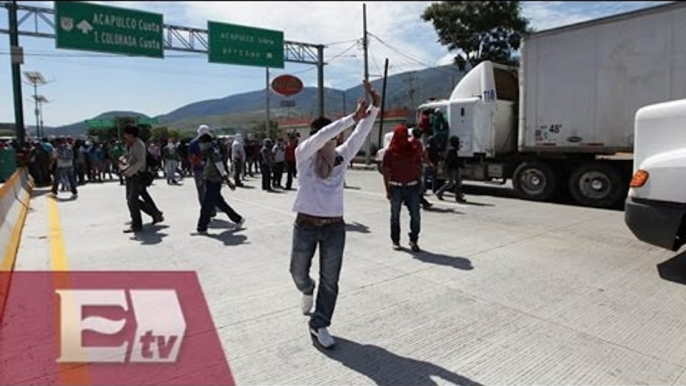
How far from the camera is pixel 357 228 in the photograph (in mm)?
8109

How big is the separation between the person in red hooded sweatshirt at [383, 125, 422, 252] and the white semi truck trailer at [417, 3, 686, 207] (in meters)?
5.64

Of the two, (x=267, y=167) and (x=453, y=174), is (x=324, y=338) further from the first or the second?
(x=267, y=167)

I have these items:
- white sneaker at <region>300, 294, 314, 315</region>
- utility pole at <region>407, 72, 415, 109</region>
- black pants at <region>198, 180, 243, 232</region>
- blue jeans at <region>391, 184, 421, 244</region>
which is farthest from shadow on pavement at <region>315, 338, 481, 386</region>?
utility pole at <region>407, 72, 415, 109</region>

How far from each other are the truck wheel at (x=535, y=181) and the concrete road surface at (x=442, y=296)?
2.43 m

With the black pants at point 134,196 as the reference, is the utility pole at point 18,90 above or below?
above

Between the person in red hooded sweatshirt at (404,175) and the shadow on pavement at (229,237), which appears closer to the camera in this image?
the person in red hooded sweatshirt at (404,175)

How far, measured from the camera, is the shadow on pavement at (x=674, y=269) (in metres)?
5.32

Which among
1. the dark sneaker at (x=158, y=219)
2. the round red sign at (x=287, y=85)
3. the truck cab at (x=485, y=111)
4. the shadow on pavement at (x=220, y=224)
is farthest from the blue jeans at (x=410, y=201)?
the round red sign at (x=287, y=85)

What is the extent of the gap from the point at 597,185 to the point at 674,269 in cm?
543

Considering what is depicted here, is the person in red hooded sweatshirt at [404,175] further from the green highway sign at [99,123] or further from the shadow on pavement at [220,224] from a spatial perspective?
the green highway sign at [99,123]

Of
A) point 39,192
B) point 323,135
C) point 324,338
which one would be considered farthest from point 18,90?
point 324,338

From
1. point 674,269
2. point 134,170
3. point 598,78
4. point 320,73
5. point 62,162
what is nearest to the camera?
point 674,269

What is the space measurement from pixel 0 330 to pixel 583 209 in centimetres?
994

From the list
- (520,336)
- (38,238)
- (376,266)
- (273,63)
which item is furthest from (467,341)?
(273,63)
